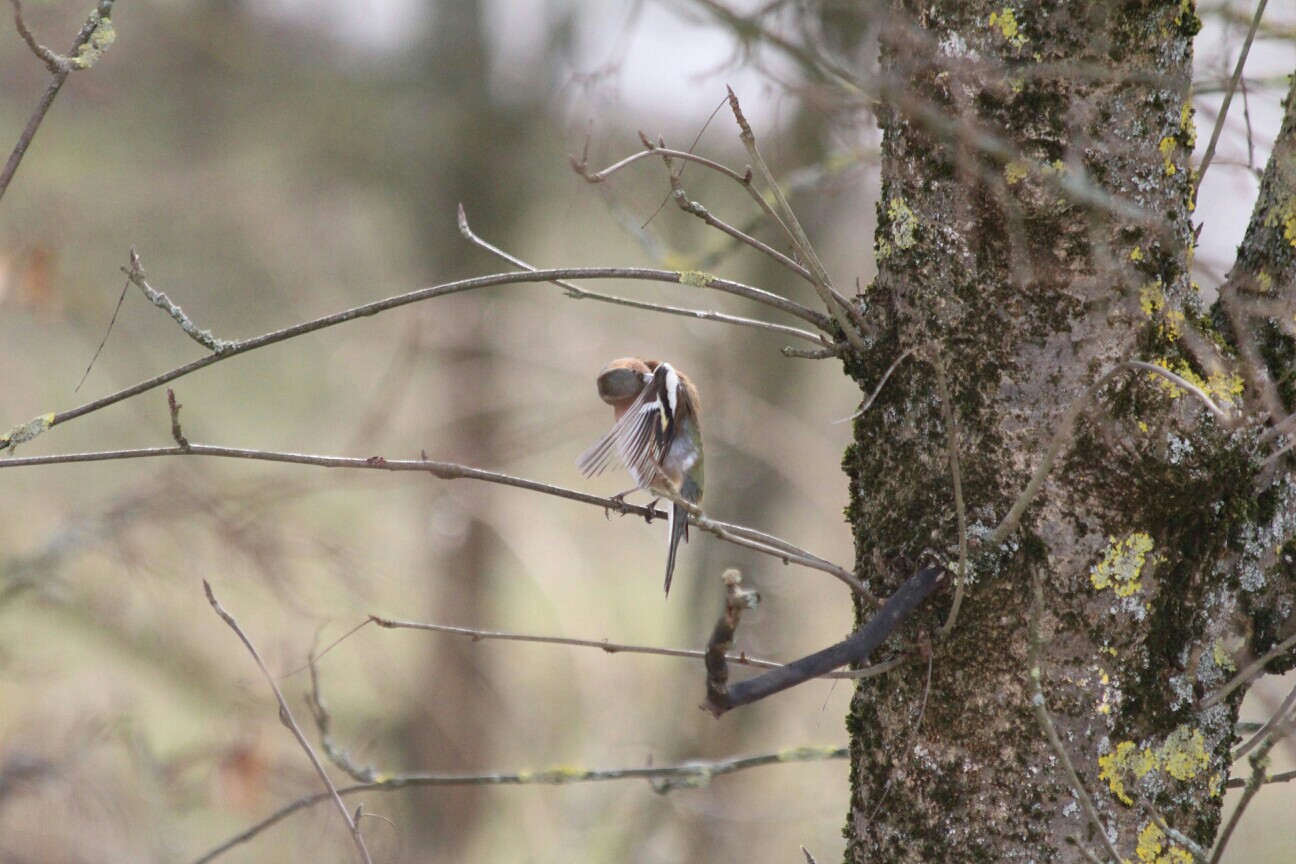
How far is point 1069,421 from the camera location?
1.23 metres

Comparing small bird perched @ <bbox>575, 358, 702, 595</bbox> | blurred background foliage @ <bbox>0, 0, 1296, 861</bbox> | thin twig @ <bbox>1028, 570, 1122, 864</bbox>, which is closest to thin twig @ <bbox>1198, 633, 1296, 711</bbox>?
thin twig @ <bbox>1028, 570, 1122, 864</bbox>

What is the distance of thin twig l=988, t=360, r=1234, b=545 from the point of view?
111 cm

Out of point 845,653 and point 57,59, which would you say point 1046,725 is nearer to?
point 845,653

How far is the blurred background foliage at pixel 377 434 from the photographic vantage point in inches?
194

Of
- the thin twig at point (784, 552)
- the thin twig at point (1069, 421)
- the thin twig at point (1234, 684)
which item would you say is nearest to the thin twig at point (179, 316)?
the thin twig at point (784, 552)

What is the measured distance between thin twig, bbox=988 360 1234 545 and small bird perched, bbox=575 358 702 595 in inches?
49.5

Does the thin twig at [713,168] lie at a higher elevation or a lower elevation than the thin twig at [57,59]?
lower

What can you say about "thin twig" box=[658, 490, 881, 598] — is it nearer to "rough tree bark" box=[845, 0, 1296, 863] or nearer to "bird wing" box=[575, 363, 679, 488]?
"rough tree bark" box=[845, 0, 1296, 863]

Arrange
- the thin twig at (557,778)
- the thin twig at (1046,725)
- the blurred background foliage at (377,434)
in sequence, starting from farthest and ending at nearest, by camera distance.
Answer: the blurred background foliage at (377,434) → the thin twig at (557,778) → the thin twig at (1046,725)

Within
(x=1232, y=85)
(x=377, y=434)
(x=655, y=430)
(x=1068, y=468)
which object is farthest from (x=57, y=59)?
(x=377, y=434)

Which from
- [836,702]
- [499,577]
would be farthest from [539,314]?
[836,702]

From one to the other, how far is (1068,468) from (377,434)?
14.6 feet

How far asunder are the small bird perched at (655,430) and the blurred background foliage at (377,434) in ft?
3.53

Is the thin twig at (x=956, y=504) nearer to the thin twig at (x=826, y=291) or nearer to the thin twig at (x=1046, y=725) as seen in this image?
the thin twig at (x=1046, y=725)
